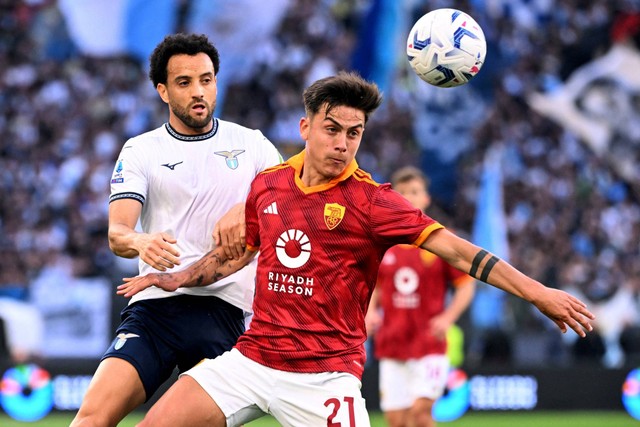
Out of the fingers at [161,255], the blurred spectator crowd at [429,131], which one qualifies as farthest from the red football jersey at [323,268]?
the blurred spectator crowd at [429,131]

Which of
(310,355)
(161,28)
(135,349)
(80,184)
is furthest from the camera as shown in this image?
(161,28)

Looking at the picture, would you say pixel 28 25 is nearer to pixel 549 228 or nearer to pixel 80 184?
pixel 80 184

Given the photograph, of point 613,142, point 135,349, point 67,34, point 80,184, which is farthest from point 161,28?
point 135,349

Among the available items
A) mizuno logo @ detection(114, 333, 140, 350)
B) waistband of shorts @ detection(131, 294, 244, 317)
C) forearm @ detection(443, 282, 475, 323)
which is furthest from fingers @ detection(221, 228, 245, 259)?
forearm @ detection(443, 282, 475, 323)

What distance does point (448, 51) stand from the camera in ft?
21.2

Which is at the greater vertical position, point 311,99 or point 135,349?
point 311,99

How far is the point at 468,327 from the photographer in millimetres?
13789

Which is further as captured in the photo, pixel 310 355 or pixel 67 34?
pixel 67 34

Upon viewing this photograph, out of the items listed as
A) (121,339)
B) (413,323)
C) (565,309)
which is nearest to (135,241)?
(121,339)

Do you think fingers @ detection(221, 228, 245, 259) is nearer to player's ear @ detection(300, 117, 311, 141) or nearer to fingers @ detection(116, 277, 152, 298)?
fingers @ detection(116, 277, 152, 298)

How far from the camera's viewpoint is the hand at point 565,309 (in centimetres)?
494

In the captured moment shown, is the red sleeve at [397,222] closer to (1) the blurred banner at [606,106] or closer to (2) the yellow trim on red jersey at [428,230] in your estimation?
(2) the yellow trim on red jersey at [428,230]

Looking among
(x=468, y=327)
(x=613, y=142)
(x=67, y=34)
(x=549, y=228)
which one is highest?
(x=67, y=34)

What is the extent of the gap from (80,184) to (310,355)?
40.3ft
